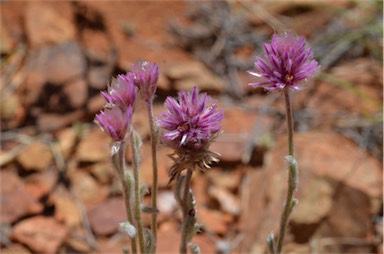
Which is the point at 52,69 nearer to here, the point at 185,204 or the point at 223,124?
the point at 223,124

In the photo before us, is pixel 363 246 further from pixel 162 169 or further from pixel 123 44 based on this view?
pixel 123 44

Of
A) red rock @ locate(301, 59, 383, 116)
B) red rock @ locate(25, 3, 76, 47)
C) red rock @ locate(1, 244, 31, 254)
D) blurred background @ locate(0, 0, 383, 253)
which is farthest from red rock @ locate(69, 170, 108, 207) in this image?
red rock @ locate(301, 59, 383, 116)

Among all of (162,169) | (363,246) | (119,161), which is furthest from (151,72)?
(162,169)

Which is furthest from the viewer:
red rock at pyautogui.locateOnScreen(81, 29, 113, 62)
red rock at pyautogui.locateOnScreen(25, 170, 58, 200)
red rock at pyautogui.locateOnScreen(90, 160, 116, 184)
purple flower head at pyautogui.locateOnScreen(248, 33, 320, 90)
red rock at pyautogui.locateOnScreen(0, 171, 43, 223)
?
red rock at pyautogui.locateOnScreen(81, 29, 113, 62)

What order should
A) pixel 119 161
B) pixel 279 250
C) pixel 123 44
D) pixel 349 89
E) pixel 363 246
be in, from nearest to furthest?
pixel 119 161 < pixel 279 250 < pixel 363 246 < pixel 349 89 < pixel 123 44

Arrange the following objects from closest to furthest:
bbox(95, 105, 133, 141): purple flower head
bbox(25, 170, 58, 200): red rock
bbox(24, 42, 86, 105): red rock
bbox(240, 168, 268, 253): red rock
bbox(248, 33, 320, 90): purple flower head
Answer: bbox(95, 105, 133, 141): purple flower head < bbox(248, 33, 320, 90): purple flower head < bbox(240, 168, 268, 253): red rock < bbox(25, 170, 58, 200): red rock < bbox(24, 42, 86, 105): red rock

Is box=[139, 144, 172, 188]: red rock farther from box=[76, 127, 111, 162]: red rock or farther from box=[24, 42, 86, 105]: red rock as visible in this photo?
box=[24, 42, 86, 105]: red rock

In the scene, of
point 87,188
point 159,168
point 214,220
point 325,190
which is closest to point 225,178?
point 214,220
